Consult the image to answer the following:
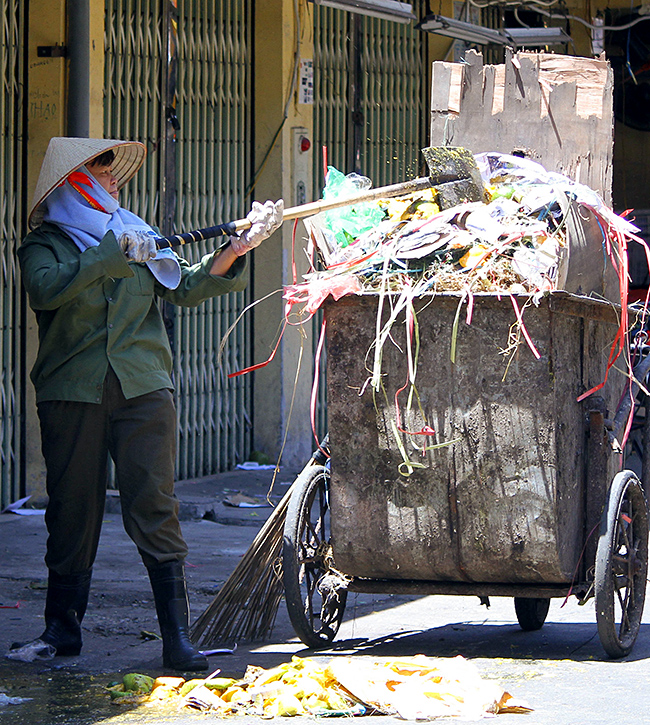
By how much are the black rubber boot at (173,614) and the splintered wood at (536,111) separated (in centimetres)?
209

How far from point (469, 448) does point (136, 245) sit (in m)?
1.35

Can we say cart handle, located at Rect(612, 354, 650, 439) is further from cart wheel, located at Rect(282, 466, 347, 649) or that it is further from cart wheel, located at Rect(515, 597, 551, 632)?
cart wheel, located at Rect(282, 466, 347, 649)

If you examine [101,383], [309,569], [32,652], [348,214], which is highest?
[348,214]

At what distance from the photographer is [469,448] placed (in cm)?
475

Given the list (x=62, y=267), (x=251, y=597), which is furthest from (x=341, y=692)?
(x=62, y=267)

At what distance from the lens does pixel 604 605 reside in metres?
4.65

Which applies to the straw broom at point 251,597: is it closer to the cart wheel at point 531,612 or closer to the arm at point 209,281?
the arm at point 209,281

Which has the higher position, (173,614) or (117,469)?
(117,469)

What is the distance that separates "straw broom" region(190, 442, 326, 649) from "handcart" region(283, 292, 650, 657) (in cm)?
29

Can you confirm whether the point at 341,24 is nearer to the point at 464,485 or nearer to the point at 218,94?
the point at 218,94

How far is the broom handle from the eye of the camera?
4.85 m

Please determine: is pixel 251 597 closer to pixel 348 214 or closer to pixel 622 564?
pixel 622 564

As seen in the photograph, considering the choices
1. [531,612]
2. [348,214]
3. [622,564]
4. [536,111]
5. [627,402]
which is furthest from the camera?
[536,111]

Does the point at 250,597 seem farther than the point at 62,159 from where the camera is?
Yes
